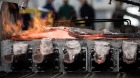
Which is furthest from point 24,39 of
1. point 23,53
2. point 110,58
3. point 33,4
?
point 33,4

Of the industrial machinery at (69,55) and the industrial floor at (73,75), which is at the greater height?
the industrial machinery at (69,55)

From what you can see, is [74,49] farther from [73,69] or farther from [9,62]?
[9,62]

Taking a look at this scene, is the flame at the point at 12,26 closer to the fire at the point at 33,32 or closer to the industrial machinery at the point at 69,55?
the fire at the point at 33,32

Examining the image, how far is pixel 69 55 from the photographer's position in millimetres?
6949

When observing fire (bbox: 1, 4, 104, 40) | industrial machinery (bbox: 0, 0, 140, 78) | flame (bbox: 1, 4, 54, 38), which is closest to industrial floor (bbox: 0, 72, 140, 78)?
industrial machinery (bbox: 0, 0, 140, 78)

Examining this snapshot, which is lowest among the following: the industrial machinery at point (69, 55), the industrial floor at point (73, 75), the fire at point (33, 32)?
the industrial floor at point (73, 75)

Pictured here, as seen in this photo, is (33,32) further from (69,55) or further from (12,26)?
(69,55)

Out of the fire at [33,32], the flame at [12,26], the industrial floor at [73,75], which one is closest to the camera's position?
the industrial floor at [73,75]

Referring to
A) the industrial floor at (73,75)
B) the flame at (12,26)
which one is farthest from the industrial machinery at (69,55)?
the flame at (12,26)

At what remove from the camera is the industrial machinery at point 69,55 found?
22.8 ft

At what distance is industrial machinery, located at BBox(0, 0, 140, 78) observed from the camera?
6.94 meters

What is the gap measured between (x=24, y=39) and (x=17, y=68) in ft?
1.44

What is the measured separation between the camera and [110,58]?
705cm

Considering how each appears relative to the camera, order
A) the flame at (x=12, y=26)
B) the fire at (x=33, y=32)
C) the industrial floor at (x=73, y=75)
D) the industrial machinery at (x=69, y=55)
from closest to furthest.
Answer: the industrial machinery at (x=69, y=55)
the industrial floor at (x=73, y=75)
the fire at (x=33, y=32)
the flame at (x=12, y=26)
